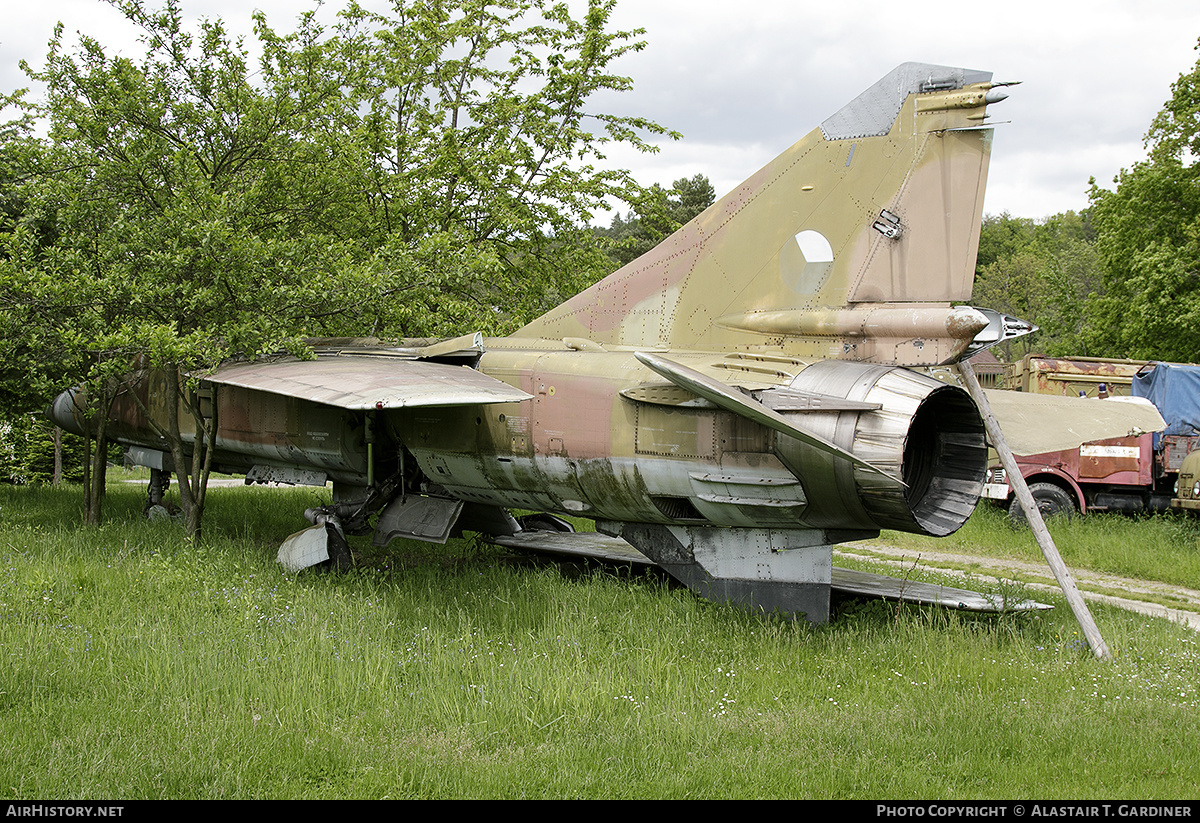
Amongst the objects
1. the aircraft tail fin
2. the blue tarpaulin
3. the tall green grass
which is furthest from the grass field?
the blue tarpaulin

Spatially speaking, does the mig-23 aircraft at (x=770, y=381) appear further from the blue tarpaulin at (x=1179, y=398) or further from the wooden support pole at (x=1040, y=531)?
the blue tarpaulin at (x=1179, y=398)

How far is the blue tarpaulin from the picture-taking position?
44.4 feet

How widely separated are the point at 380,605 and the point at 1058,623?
5557mm

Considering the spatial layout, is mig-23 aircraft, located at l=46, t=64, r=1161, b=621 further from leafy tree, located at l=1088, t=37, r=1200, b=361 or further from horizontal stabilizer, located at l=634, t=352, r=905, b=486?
leafy tree, located at l=1088, t=37, r=1200, b=361

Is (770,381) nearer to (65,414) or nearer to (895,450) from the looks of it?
(895,450)

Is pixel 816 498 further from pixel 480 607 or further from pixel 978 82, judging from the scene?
pixel 978 82

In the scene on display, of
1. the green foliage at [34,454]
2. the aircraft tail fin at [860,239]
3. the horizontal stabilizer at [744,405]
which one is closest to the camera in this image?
the horizontal stabilizer at [744,405]

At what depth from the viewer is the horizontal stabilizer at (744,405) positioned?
17.7ft

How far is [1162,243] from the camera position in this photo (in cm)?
1928

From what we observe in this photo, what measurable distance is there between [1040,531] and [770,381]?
234 centimetres

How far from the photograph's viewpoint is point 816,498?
242 inches

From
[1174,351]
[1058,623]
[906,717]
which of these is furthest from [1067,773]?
[1174,351]

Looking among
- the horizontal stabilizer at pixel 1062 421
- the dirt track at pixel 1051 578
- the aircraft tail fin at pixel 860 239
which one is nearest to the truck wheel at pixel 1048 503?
the dirt track at pixel 1051 578

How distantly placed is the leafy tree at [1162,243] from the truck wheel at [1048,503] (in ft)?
25.7
